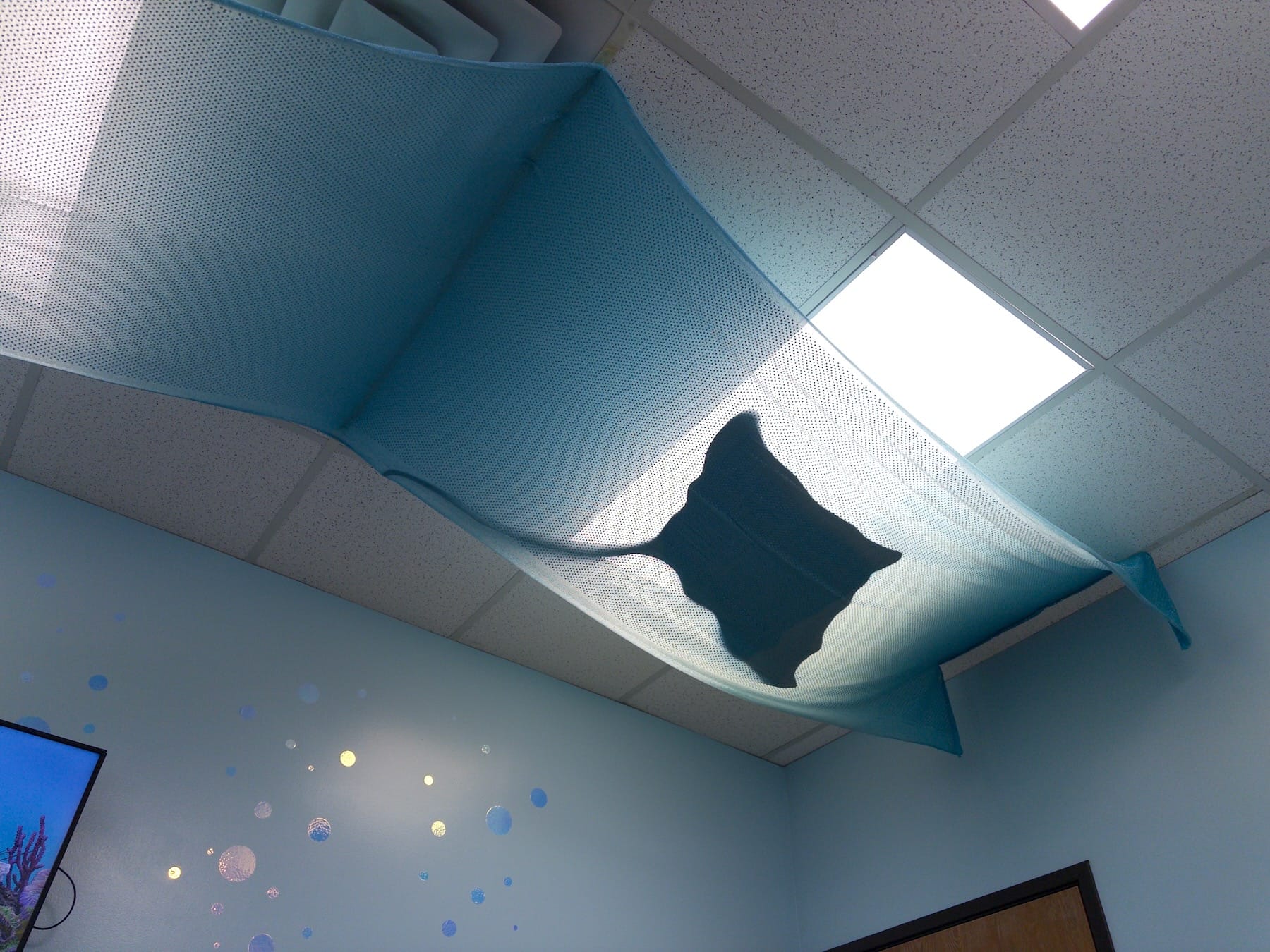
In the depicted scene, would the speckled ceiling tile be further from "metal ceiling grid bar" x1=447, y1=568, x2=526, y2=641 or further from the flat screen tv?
the flat screen tv

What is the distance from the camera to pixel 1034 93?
1.54 meters

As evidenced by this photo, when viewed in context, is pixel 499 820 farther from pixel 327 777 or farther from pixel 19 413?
pixel 19 413

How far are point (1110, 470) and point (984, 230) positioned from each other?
0.73m

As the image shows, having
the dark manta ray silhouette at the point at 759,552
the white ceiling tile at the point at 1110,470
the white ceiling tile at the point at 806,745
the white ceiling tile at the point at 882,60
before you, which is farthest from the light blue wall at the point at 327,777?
the white ceiling tile at the point at 882,60

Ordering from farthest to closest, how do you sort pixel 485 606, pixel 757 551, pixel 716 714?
1. pixel 716 714
2. pixel 485 606
3. pixel 757 551

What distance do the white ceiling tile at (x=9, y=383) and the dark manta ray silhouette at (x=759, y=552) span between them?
141 cm

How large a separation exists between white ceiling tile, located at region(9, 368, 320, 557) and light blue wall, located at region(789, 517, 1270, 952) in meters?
1.91

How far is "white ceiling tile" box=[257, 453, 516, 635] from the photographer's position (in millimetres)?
2297

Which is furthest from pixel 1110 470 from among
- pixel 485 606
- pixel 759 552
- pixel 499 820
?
pixel 499 820

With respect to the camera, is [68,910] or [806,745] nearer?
[68,910]

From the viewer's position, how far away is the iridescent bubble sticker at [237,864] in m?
2.04

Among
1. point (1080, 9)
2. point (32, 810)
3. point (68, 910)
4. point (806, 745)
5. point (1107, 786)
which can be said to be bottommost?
point (68, 910)

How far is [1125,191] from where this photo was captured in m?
1.63

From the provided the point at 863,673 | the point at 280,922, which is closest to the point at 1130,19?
the point at 863,673
